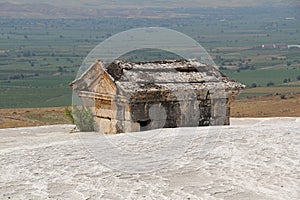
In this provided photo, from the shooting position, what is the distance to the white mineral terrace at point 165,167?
7.23 m

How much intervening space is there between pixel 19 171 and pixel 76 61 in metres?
94.0

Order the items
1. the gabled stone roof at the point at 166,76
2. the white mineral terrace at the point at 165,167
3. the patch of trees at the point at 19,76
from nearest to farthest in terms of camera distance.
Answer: the white mineral terrace at the point at 165,167
the gabled stone roof at the point at 166,76
the patch of trees at the point at 19,76

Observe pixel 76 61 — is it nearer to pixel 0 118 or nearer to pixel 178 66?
pixel 0 118

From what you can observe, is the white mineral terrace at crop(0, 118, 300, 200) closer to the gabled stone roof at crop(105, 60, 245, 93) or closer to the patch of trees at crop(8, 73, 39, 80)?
the gabled stone roof at crop(105, 60, 245, 93)

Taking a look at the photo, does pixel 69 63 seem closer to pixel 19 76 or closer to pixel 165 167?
pixel 19 76

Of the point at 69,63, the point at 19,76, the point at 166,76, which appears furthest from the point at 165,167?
the point at 69,63

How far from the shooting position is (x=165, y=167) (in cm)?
811

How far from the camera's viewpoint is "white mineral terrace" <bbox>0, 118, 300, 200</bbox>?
7.23 meters

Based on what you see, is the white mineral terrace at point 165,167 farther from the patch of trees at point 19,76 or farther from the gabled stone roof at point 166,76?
the patch of trees at point 19,76

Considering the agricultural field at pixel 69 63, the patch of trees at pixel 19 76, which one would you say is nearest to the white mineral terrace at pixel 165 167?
the agricultural field at pixel 69 63

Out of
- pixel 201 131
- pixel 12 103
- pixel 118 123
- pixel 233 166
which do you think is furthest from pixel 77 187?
pixel 12 103

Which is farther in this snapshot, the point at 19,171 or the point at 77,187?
the point at 19,171

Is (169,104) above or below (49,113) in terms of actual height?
above

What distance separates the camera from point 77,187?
290 inches
